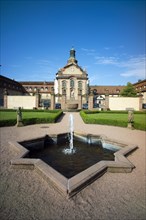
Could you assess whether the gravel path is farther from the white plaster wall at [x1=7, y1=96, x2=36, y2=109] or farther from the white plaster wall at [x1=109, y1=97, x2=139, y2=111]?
the white plaster wall at [x1=7, y1=96, x2=36, y2=109]

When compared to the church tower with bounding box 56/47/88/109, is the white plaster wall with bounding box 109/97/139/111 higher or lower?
lower

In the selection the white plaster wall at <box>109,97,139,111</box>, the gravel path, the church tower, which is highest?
the church tower

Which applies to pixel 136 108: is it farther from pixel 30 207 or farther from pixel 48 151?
pixel 30 207

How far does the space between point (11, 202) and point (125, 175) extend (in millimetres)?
3644

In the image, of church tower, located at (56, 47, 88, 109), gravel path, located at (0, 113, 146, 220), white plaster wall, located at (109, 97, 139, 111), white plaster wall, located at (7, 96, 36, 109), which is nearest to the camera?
gravel path, located at (0, 113, 146, 220)

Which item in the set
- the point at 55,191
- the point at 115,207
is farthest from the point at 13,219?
the point at 115,207

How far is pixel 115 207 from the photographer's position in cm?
338

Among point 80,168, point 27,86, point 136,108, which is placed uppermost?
point 27,86

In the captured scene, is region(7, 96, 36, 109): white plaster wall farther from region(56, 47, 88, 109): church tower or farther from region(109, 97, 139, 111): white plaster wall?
region(109, 97, 139, 111): white plaster wall

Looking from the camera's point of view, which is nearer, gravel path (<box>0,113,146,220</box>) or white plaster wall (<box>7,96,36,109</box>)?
gravel path (<box>0,113,146,220</box>)

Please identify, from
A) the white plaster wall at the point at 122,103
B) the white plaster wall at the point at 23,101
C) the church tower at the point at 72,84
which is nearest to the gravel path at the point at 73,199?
the white plaster wall at the point at 122,103

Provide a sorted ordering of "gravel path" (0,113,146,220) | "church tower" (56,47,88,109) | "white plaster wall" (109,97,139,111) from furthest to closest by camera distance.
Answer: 1. "church tower" (56,47,88,109)
2. "white plaster wall" (109,97,139,111)
3. "gravel path" (0,113,146,220)

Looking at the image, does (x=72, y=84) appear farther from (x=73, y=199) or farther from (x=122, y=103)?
(x=73, y=199)

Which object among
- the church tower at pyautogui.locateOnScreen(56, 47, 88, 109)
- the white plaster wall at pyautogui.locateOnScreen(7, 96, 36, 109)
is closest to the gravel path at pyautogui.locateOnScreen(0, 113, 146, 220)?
the white plaster wall at pyautogui.locateOnScreen(7, 96, 36, 109)
